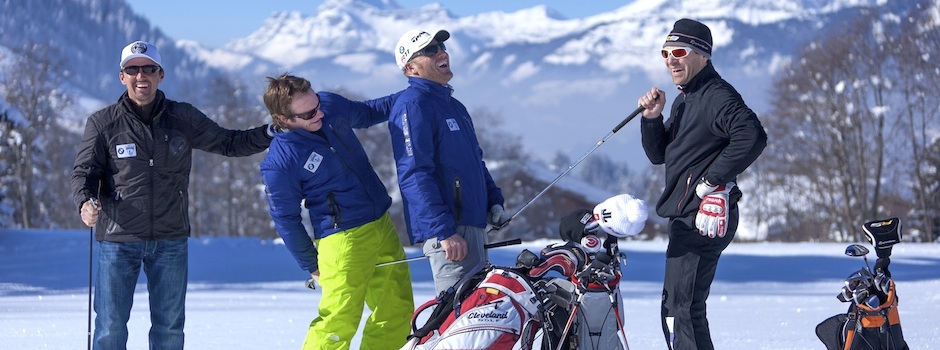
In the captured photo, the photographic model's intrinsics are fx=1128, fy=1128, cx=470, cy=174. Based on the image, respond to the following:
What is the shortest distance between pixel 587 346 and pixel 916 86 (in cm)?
3754

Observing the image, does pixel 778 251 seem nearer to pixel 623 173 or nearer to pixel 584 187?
pixel 584 187

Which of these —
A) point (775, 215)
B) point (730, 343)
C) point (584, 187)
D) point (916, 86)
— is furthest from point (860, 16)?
point (730, 343)

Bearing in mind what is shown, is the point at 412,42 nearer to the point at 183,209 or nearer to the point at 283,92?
the point at 283,92

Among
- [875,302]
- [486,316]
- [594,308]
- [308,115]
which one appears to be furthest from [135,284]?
[875,302]

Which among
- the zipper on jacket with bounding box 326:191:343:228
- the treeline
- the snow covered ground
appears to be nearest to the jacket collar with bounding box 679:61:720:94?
the zipper on jacket with bounding box 326:191:343:228

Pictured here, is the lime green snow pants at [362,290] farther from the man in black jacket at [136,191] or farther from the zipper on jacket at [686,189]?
the zipper on jacket at [686,189]

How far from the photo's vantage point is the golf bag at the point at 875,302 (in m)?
4.62

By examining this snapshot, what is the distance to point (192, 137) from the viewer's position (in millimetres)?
5371

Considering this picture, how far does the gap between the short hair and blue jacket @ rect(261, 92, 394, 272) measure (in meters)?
0.11

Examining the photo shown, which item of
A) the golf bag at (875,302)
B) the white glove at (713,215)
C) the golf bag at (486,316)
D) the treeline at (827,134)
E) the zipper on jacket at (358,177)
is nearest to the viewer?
the golf bag at (486,316)

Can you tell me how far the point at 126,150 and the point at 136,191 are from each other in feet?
0.63

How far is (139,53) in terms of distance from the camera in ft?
16.9

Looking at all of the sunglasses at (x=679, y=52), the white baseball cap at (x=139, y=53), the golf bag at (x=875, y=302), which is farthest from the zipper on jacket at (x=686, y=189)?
the white baseball cap at (x=139, y=53)

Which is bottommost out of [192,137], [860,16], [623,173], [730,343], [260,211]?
[730,343]
